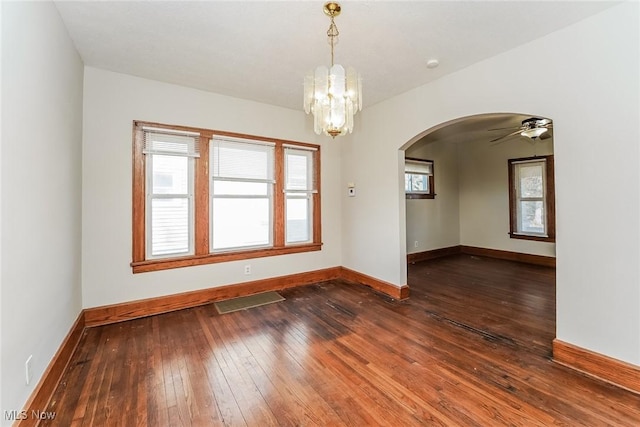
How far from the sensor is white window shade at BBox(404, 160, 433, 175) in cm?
597

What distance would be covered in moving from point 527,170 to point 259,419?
6.81 meters

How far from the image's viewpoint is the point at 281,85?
11.0ft

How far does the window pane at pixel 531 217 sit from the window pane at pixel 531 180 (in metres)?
0.20

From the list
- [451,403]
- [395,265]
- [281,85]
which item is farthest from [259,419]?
[281,85]

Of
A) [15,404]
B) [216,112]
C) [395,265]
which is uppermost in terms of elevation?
[216,112]

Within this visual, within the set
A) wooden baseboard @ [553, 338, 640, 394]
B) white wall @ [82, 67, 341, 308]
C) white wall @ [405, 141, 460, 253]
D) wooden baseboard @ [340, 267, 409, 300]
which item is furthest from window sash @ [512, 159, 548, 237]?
white wall @ [82, 67, 341, 308]

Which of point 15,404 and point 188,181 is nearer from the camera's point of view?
point 15,404

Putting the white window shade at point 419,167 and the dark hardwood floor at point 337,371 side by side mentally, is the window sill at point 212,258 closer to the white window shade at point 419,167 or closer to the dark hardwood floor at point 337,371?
the dark hardwood floor at point 337,371

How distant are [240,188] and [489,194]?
582cm

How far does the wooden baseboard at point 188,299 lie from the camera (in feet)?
9.61

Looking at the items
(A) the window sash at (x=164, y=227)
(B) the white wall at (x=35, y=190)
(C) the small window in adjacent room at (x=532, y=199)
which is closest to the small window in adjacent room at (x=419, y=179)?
(C) the small window in adjacent room at (x=532, y=199)

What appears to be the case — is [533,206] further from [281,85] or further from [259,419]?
[259,419]

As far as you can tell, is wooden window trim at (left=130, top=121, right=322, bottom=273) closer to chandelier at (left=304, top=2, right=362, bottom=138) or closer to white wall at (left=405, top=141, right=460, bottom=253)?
chandelier at (left=304, top=2, right=362, bottom=138)

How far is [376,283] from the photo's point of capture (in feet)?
13.1
